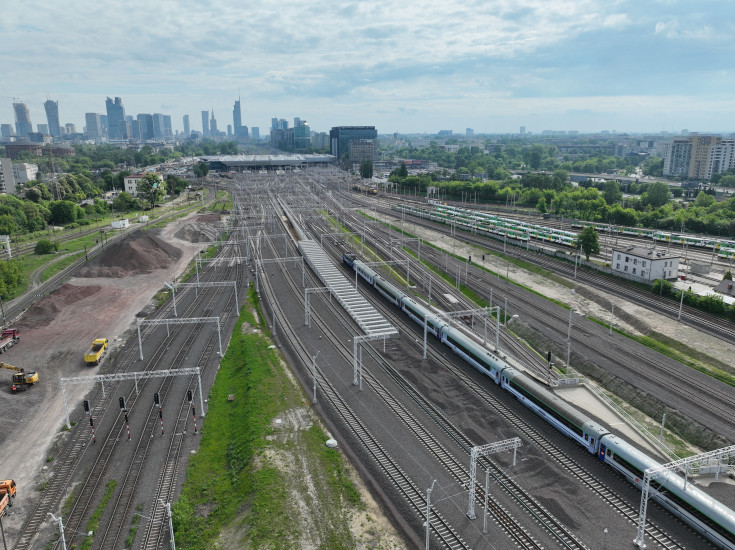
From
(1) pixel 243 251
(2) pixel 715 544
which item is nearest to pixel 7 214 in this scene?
(1) pixel 243 251

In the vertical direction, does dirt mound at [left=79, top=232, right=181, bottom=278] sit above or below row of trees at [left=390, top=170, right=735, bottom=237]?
below

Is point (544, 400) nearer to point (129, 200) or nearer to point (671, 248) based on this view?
point (671, 248)

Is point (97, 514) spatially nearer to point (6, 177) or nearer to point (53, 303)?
point (53, 303)

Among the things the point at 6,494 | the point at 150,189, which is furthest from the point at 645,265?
the point at 150,189

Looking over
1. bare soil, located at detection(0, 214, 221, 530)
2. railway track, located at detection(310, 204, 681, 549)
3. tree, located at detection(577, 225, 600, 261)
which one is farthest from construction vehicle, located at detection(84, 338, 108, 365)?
tree, located at detection(577, 225, 600, 261)

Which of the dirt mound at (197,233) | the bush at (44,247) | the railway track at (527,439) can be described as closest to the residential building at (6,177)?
the dirt mound at (197,233)

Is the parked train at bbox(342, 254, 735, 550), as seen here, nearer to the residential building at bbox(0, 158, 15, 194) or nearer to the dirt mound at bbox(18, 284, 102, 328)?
Answer: the dirt mound at bbox(18, 284, 102, 328)
